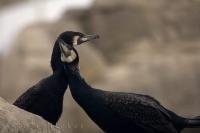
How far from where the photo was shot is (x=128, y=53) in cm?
1848

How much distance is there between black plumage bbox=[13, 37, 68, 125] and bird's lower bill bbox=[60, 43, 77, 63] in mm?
87

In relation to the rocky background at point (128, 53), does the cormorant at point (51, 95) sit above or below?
above

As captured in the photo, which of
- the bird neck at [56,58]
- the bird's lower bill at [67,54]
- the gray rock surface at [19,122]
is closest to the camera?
the gray rock surface at [19,122]

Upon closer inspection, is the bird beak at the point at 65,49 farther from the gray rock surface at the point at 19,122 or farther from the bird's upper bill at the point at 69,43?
the gray rock surface at the point at 19,122

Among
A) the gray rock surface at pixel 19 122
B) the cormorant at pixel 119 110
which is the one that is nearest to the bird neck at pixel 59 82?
the cormorant at pixel 119 110

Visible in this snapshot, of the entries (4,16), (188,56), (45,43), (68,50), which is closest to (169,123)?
(68,50)

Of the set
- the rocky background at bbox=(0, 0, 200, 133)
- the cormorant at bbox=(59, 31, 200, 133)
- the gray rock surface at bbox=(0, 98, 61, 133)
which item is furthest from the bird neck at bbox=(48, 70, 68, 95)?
the rocky background at bbox=(0, 0, 200, 133)

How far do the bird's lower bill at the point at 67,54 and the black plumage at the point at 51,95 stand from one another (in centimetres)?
9

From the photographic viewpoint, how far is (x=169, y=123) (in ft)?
27.3

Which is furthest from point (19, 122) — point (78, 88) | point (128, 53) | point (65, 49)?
point (128, 53)

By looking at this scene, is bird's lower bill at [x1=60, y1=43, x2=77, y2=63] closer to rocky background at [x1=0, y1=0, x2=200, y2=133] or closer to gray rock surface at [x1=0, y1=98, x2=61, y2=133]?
gray rock surface at [x1=0, y1=98, x2=61, y2=133]

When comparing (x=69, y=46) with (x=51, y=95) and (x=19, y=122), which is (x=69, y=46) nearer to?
(x=51, y=95)

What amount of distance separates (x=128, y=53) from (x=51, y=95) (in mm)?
9903

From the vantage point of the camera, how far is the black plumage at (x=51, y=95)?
8.57 m
